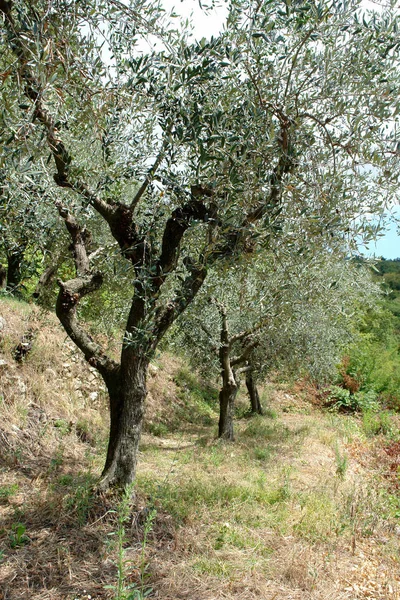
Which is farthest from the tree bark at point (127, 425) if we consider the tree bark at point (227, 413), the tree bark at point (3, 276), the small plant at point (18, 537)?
the tree bark at point (3, 276)

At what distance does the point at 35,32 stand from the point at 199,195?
6.75 feet

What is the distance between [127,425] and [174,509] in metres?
1.17

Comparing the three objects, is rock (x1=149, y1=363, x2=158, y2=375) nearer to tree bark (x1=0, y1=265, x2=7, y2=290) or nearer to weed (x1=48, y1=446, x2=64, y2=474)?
tree bark (x1=0, y1=265, x2=7, y2=290)

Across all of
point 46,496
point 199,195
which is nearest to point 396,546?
point 46,496

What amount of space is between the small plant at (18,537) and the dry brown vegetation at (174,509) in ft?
0.06

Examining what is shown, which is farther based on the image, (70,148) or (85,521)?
(70,148)

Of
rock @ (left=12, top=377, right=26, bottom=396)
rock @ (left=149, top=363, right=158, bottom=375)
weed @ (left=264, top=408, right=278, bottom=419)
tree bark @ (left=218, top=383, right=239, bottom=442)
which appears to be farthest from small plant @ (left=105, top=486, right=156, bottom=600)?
weed @ (left=264, top=408, right=278, bottom=419)

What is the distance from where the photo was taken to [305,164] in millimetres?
4461

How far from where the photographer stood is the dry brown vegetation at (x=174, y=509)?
13.2ft

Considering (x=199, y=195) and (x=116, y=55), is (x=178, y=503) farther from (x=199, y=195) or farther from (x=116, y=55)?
(x=116, y=55)

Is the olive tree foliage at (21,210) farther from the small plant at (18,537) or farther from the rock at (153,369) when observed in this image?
the rock at (153,369)

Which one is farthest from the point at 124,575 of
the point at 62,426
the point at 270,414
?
the point at 270,414

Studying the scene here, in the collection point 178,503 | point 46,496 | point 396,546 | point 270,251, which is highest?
point 270,251

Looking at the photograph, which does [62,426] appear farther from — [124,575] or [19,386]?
[124,575]
